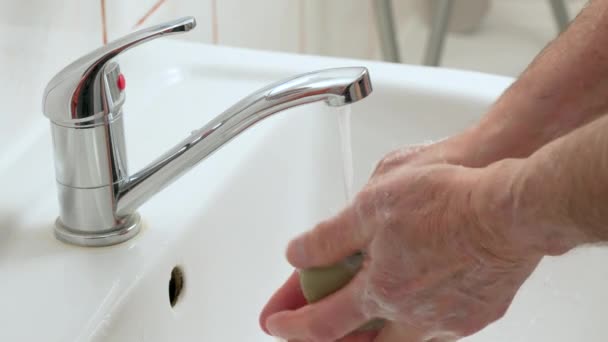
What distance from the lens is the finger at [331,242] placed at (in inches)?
18.6

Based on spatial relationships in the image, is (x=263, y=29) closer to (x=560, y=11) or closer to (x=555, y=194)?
(x=555, y=194)

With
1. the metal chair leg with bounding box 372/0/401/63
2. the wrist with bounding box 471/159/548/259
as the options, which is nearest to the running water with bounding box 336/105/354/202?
the wrist with bounding box 471/159/548/259

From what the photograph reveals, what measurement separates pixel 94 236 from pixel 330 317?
0.14 meters

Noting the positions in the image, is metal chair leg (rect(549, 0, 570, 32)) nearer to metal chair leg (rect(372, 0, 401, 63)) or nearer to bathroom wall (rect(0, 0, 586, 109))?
bathroom wall (rect(0, 0, 586, 109))

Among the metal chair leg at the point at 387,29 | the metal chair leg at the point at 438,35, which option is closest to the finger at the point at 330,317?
the metal chair leg at the point at 387,29

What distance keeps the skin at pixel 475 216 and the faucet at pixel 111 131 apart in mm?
64

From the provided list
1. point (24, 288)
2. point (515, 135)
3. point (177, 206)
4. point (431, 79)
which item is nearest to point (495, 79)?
point (431, 79)

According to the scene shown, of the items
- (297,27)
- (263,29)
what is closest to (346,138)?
(263,29)

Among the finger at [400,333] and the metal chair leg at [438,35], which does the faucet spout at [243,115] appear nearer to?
the finger at [400,333]

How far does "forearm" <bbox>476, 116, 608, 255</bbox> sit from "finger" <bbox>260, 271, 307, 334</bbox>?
0.16 m

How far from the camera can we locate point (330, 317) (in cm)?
48

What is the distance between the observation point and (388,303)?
461 mm

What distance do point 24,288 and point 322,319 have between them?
15 cm

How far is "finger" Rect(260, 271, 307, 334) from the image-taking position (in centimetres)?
53
